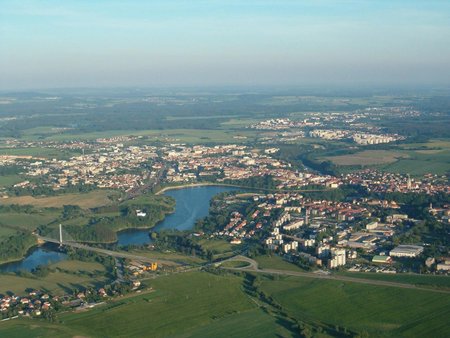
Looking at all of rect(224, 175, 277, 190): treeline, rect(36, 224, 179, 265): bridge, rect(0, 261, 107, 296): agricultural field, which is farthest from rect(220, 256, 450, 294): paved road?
rect(224, 175, 277, 190): treeline

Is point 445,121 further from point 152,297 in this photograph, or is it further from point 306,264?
point 152,297

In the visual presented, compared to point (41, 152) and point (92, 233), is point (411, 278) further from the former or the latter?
point (41, 152)

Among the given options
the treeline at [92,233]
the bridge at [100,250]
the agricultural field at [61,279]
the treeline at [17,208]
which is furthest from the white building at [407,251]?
the treeline at [17,208]

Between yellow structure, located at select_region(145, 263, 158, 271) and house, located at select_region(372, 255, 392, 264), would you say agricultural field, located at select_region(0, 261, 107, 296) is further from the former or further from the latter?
house, located at select_region(372, 255, 392, 264)

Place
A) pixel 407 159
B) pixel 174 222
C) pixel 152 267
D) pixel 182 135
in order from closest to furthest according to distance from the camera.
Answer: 1. pixel 152 267
2. pixel 174 222
3. pixel 407 159
4. pixel 182 135

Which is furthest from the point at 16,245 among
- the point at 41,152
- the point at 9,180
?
the point at 41,152

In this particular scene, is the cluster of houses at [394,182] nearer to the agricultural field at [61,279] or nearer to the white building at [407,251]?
the white building at [407,251]
